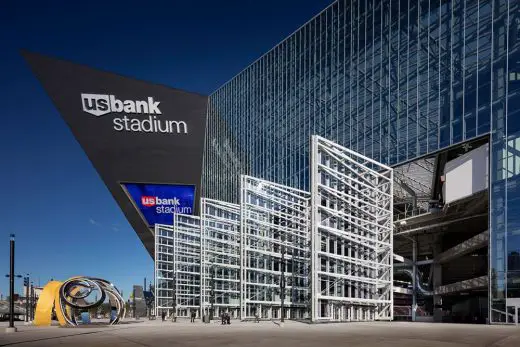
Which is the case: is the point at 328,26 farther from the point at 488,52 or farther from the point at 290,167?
the point at 488,52

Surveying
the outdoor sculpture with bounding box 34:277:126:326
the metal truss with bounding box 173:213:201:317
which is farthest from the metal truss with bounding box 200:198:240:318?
A: the outdoor sculpture with bounding box 34:277:126:326

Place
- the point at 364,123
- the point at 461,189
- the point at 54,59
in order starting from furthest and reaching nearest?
the point at 54,59, the point at 364,123, the point at 461,189

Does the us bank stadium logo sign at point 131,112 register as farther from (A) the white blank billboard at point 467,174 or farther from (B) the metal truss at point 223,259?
(A) the white blank billboard at point 467,174

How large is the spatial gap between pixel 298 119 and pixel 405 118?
18.2 meters

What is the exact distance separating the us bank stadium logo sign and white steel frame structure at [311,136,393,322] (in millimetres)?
39326

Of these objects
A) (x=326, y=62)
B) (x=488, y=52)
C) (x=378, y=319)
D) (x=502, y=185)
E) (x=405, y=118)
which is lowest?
(x=378, y=319)

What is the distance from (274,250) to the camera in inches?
2281

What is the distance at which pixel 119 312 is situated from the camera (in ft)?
156

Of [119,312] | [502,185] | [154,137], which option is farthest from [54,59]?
[502,185]

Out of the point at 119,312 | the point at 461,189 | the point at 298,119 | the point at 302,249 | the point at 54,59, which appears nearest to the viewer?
the point at 461,189

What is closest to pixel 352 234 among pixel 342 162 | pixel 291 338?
pixel 342 162

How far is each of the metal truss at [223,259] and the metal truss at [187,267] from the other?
4.81 meters

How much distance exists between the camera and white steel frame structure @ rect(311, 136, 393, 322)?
1695 inches

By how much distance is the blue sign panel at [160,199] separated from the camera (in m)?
83.7
